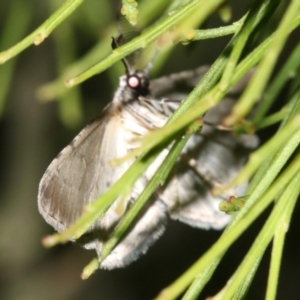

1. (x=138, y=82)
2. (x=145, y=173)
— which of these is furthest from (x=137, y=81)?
(x=145, y=173)

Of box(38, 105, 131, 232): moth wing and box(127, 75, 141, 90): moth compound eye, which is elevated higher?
box(127, 75, 141, 90): moth compound eye

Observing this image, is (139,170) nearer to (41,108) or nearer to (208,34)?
(208,34)

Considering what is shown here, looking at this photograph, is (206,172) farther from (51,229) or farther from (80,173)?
(51,229)

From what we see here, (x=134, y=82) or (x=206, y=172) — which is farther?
(x=206, y=172)

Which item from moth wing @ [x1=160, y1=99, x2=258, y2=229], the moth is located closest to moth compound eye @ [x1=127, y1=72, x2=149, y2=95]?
the moth

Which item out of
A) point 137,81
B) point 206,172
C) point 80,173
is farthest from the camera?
point 206,172

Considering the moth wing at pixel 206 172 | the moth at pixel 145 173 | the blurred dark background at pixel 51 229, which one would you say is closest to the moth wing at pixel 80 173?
the moth at pixel 145 173

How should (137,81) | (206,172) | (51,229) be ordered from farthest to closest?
(51,229), (206,172), (137,81)

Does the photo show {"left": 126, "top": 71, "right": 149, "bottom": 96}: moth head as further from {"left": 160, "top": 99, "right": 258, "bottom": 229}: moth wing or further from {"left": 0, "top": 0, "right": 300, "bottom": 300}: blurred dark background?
{"left": 0, "top": 0, "right": 300, "bottom": 300}: blurred dark background
